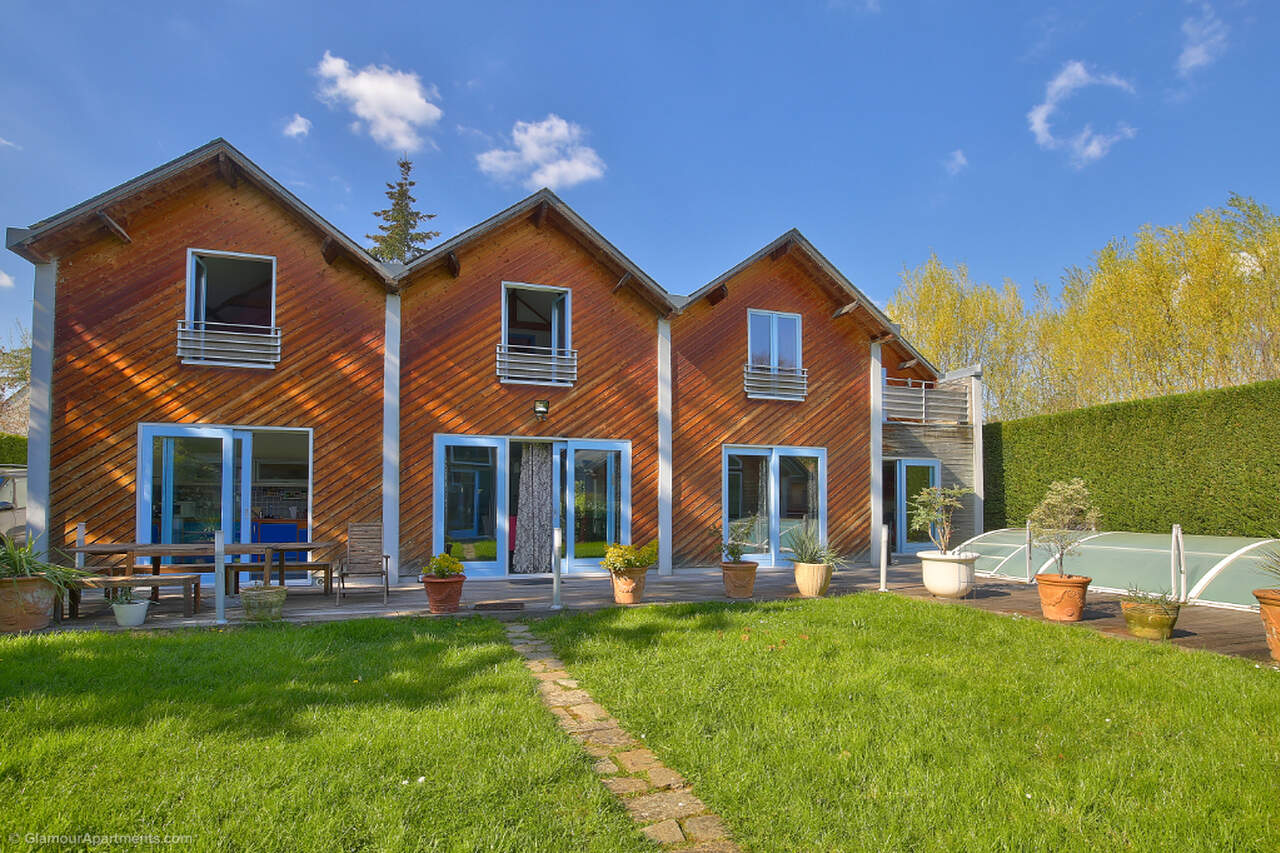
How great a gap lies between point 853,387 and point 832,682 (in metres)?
9.63

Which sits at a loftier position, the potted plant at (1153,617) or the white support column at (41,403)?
the white support column at (41,403)

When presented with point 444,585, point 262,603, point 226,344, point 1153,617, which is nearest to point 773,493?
point 1153,617

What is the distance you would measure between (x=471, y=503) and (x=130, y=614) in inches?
192

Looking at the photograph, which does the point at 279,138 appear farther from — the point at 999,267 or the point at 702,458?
the point at 999,267

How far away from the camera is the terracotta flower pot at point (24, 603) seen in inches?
255

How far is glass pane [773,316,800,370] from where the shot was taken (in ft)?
43.9

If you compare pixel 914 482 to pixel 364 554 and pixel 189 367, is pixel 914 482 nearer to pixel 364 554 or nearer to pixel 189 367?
pixel 364 554

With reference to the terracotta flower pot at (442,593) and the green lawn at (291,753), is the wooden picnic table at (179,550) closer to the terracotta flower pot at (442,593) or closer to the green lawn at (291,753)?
the terracotta flower pot at (442,593)

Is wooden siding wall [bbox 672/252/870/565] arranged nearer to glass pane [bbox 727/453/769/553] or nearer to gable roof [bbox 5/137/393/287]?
glass pane [bbox 727/453/769/553]

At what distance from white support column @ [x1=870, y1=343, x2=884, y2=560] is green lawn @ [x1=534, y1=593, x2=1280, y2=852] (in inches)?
267

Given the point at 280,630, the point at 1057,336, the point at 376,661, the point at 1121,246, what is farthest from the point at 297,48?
the point at 1057,336

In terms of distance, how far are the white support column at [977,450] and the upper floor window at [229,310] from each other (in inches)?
567

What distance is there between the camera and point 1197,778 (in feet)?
11.6

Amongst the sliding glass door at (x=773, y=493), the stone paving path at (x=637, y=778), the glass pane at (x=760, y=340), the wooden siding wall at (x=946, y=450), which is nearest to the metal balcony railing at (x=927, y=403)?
the wooden siding wall at (x=946, y=450)
